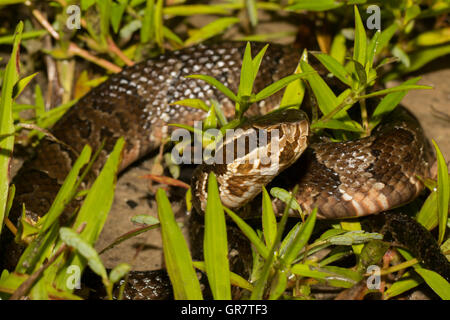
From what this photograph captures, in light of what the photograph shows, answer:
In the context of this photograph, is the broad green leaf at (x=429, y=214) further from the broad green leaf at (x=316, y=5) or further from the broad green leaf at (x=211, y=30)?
the broad green leaf at (x=211, y=30)

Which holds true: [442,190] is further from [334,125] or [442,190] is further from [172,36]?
[172,36]

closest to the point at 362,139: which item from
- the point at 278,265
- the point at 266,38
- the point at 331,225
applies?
the point at 331,225

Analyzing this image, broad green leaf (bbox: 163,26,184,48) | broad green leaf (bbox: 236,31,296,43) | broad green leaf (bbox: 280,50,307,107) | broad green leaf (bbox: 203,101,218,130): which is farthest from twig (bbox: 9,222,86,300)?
broad green leaf (bbox: 236,31,296,43)

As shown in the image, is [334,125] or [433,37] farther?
[433,37]

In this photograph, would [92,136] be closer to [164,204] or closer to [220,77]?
[220,77]

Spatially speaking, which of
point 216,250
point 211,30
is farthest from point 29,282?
point 211,30

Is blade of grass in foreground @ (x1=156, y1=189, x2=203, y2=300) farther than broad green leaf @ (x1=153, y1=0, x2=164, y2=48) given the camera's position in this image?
No

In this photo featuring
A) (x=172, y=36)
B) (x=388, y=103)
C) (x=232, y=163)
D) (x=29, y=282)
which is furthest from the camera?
(x=172, y=36)

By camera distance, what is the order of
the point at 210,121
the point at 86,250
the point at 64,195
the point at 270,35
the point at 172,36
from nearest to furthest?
1. the point at 86,250
2. the point at 64,195
3. the point at 210,121
4. the point at 172,36
5. the point at 270,35

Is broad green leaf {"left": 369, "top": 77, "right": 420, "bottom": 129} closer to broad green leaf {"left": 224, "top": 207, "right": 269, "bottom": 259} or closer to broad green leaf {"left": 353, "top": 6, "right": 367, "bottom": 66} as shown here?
broad green leaf {"left": 353, "top": 6, "right": 367, "bottom": 66}
